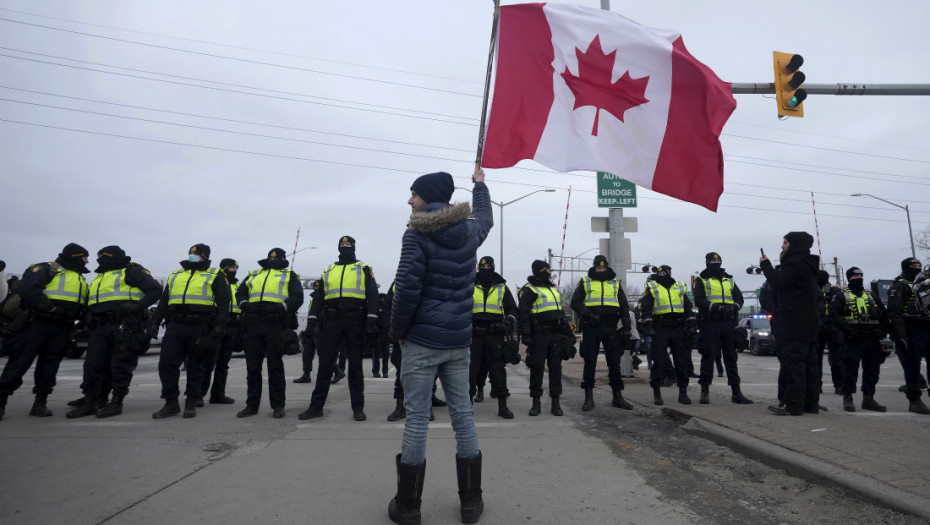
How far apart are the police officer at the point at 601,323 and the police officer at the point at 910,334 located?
3.32 meters

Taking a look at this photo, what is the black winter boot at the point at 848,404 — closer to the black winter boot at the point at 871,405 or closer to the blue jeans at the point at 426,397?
the black winter boot at the point at 871,405

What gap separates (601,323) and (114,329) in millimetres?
5909

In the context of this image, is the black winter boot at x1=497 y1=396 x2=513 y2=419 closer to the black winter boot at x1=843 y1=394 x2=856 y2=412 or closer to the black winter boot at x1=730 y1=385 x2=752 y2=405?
the black winter boot at x1=730 y1=385 x2=752 y2=405

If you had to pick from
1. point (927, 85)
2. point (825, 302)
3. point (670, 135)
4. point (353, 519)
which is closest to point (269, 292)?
point (353, 519)

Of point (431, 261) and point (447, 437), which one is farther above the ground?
point (431, 261)

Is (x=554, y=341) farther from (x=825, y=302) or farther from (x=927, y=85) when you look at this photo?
(x=927, y=85)

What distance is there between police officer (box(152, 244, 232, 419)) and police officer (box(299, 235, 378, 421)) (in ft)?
4.13

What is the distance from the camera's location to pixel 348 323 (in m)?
6.34

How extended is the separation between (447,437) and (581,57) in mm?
4015

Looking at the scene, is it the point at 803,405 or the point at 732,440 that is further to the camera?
the point at 803,405

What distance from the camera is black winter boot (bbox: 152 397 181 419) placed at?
6.16 metres

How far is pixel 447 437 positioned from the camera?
5.27 m

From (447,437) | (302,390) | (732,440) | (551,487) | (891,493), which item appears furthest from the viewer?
(302,390)

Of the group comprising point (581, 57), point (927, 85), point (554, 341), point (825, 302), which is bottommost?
point (554, 341)
